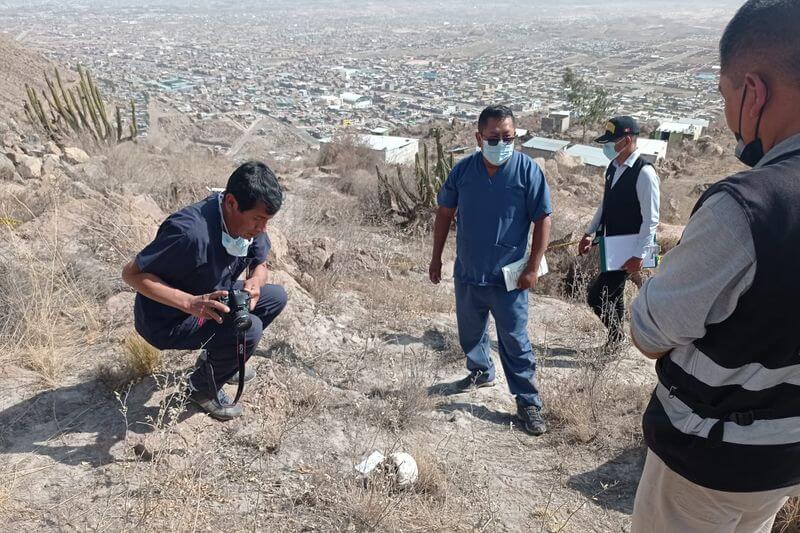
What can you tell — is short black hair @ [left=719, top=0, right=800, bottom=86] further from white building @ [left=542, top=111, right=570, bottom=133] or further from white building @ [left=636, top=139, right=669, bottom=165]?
white building @ [left=542, top=111, right=570, bottom=133]

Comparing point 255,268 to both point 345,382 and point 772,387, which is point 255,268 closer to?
point 345,382

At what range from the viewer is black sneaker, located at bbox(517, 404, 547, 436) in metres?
3.35

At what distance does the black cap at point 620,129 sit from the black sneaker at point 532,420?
6.16 feet

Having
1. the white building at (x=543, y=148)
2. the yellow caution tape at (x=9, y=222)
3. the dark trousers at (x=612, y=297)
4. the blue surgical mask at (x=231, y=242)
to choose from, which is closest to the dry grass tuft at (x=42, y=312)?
the yellow caution tape at (x=9, y=222)

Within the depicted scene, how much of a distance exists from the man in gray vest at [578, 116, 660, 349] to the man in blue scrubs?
0.80 metres

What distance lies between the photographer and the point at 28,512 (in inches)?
92.7

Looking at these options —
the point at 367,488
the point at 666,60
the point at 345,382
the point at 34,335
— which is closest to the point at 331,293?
the point at 345,382

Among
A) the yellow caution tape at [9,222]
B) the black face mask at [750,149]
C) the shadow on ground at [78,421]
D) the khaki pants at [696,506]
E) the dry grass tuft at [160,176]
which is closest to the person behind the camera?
the black face mask at [750,149]

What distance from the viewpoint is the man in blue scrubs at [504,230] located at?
337cm

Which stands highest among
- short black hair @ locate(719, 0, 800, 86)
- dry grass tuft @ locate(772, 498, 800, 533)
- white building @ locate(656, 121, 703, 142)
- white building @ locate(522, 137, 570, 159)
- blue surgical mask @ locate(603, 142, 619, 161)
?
short black hair @ locate(719, 0, 800, 86)

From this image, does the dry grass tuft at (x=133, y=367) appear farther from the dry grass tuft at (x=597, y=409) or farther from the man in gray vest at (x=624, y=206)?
the man in gray vest at (x=624, y=206)

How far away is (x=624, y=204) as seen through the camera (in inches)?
154

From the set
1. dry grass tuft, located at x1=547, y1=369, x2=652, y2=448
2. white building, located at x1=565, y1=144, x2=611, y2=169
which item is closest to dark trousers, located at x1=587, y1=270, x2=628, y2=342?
dry grass tuft, located at x1=547, y1=369, x2=652, y2=448

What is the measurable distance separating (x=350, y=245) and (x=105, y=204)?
7.91ft
